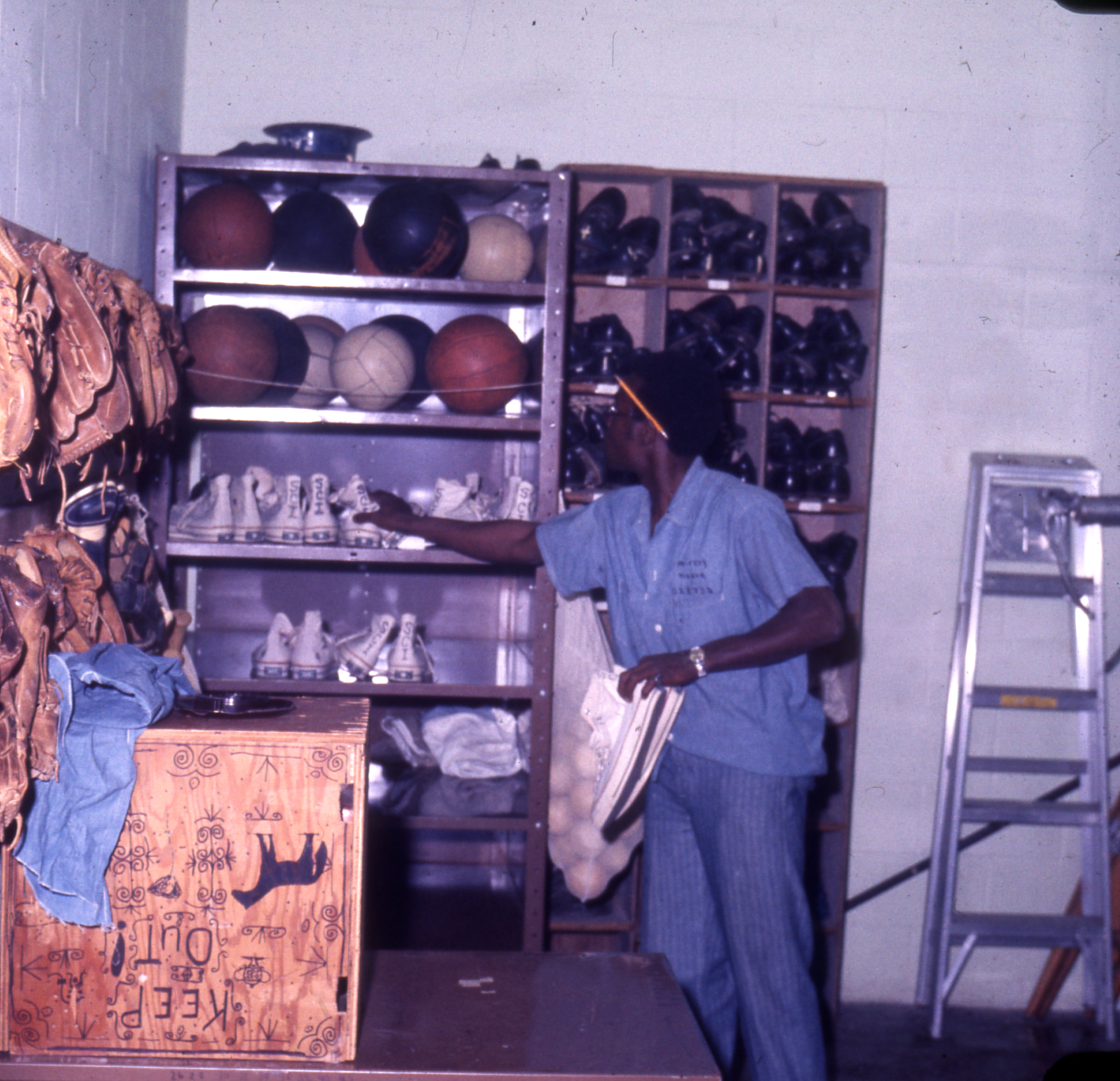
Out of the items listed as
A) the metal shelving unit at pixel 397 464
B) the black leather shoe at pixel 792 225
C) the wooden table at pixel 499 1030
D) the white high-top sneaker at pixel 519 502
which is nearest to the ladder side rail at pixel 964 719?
the black leather shoe at pixel 792 225

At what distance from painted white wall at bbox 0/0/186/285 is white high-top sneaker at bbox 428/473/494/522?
1.05 metres

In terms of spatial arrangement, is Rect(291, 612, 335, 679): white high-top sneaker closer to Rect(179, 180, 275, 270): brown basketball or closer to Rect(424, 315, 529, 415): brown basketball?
Rect(424, 315, 529, 415): brown basketball

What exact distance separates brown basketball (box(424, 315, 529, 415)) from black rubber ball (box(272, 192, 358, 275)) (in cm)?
38

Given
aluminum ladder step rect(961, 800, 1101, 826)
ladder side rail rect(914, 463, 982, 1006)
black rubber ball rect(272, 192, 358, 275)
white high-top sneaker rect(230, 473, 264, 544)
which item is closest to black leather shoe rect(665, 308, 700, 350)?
black rubber ball rect(272, 192, 358, 275)

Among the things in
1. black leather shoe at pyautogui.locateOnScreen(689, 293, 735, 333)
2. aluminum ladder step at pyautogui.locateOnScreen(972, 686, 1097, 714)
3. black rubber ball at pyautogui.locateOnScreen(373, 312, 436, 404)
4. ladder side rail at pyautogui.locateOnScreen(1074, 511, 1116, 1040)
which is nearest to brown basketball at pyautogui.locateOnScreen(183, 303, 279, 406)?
black rubber ball at pyautogui.locateOnScreen(373, 312, 436, 404)

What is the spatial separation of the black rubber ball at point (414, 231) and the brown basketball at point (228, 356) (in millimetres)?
414

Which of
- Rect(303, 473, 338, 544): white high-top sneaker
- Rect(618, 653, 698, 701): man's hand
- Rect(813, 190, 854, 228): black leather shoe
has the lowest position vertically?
Rect(618, 653, 698, 701): man's hand

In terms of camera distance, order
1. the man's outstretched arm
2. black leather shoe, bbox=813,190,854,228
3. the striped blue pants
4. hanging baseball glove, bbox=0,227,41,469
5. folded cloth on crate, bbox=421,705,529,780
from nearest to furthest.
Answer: hanging baseball glove, bbox=0,227,41,469 → the striped blue pants → the man's outstretched arm → folded cloth on crate, bbox=421,705,529,780 → black leather shoe, bbox=813,190,854,228

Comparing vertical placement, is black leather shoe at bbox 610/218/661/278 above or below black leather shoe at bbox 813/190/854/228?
below

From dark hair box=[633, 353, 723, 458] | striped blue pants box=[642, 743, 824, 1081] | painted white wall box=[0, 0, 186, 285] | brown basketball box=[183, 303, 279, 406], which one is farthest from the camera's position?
brown basketball box=[183, 303, 279, 406]

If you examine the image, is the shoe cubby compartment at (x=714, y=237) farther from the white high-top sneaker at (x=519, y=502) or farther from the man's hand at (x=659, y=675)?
the man's hand at (x=659, y=675)

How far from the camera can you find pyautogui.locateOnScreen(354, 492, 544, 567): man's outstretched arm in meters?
2.97

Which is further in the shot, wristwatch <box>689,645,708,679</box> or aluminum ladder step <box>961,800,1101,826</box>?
aluminum ladder step <box>961,800,1101,826</box>

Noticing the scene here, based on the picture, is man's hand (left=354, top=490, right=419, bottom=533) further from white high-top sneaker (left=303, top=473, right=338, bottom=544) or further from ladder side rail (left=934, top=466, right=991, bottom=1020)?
ladder side rail (left=934, top=466, right=991, bottom=1020)
